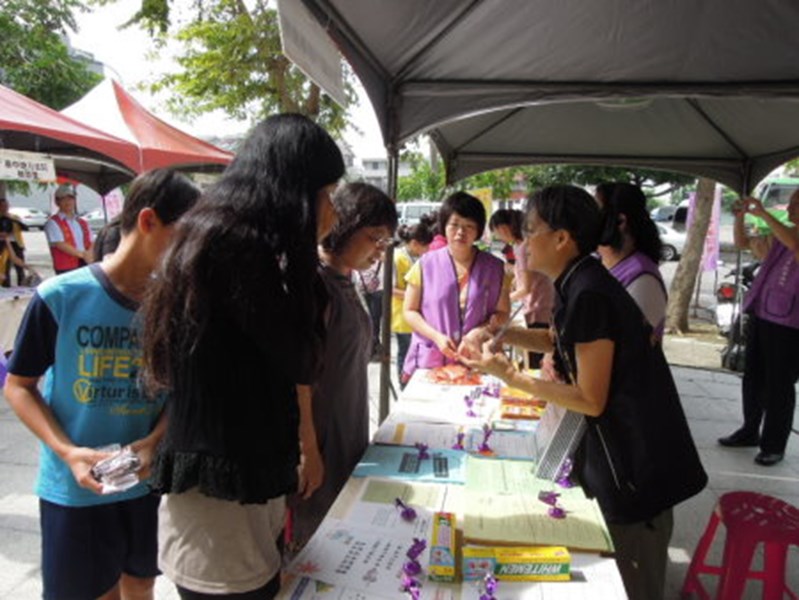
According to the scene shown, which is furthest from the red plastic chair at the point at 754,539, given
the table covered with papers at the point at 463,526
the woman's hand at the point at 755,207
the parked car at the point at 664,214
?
the parked car at the point at 664,214

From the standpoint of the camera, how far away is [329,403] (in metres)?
1.52

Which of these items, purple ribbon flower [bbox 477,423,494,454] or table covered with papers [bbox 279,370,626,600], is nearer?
table covered with papers [bbox 279,370,626,600]

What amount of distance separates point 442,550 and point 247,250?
Answer: 706mm

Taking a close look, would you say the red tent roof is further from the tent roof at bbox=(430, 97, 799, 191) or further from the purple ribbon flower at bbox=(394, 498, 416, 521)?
the purple ribbon flower at bbox=(394, 498, 416, 521)

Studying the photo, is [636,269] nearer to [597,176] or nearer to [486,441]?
[486,441]

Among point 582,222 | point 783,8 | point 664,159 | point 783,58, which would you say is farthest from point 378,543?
point 664,159

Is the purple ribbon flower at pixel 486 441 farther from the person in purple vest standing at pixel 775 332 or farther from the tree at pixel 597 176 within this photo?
the tree at pixel 597 176

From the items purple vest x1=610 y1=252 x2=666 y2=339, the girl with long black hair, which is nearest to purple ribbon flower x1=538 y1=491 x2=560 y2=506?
the girl with long black hair

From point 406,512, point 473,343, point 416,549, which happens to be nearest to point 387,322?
point 473,343

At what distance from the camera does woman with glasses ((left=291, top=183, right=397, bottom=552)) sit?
151 cm

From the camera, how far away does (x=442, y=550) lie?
113cm

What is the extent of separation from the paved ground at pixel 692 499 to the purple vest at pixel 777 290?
3.15ft

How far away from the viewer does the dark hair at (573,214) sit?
1.44m

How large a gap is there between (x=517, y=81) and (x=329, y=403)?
2.02 metres
